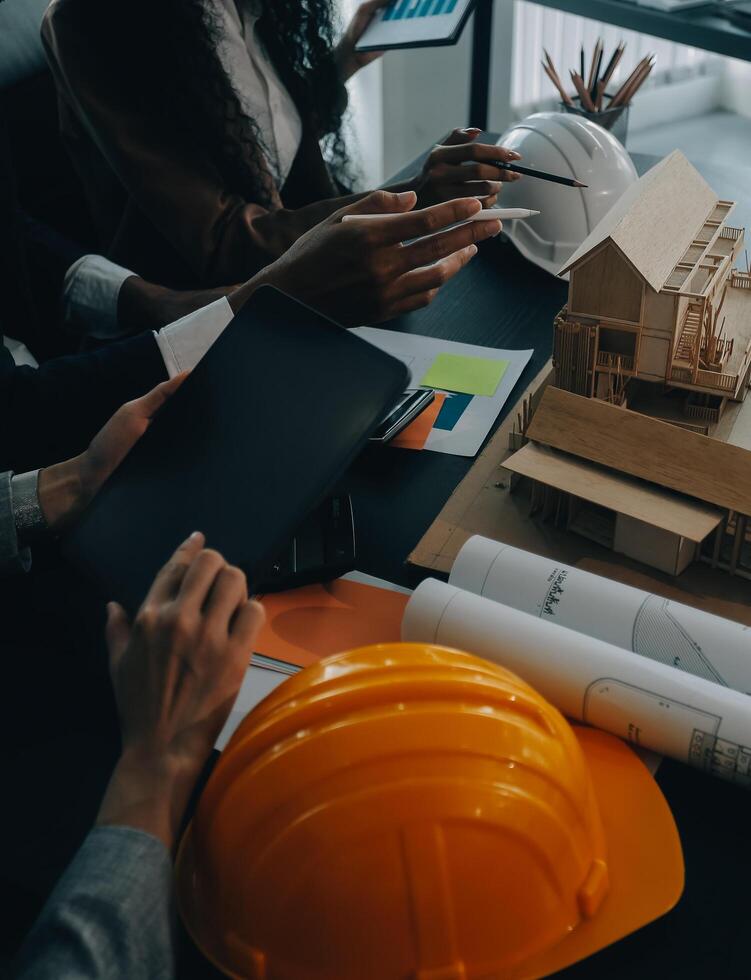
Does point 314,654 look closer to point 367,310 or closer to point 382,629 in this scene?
point 382,629

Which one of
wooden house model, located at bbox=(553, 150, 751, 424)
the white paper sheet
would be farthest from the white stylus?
the white paper sheet

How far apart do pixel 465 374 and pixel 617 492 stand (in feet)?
1.13

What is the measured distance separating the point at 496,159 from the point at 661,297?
43 centimetres

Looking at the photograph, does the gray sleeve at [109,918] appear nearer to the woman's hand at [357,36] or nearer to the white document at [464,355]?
the white document at [464,355]

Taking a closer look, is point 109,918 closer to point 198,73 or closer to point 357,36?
point 198,73

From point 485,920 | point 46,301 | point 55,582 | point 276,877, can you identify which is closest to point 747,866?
point 485,920

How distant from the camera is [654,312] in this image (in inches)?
32.2

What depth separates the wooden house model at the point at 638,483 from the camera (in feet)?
2.43

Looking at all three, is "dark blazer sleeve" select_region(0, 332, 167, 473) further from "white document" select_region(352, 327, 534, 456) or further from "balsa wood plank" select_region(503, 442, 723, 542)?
"balsa wood plank" select_region(503, 442, 723, 542)

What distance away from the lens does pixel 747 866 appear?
0.57 meters

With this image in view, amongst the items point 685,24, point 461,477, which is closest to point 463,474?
point 461,477

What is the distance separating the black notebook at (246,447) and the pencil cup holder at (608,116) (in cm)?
88

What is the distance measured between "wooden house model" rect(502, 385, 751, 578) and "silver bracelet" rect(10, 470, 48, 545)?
43cm

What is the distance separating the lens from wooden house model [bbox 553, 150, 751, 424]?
81 centimetres
